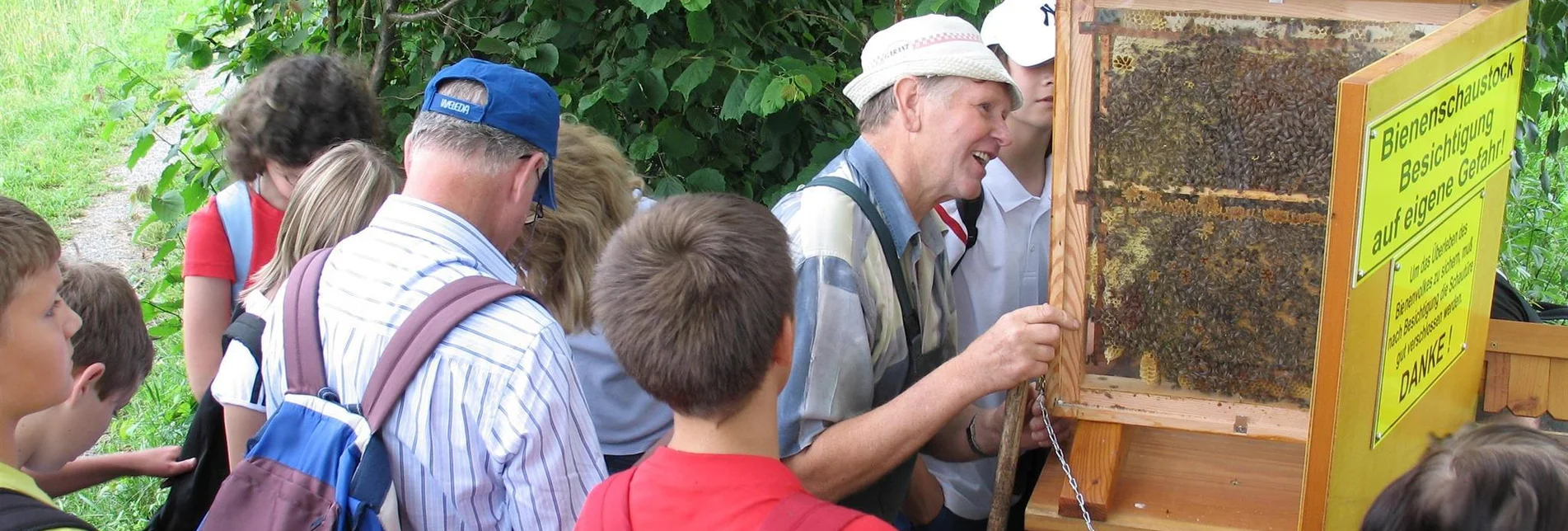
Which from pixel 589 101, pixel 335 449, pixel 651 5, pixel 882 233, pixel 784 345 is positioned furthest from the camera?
pixel 589 101

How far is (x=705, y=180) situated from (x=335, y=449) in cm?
225

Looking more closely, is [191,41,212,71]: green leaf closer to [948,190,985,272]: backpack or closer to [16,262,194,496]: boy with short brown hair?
[16,262,194,496]: boy with short brown hair

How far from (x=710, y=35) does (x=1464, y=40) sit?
233 cm

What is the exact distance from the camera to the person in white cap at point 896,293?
227 centimetres

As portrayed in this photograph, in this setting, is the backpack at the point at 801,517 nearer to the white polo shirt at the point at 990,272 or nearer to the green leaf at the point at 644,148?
the white polo shirt at the point at 990,272

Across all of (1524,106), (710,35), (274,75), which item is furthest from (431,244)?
(1524,106)

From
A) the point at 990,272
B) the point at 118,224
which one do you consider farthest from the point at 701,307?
the point at 118,224

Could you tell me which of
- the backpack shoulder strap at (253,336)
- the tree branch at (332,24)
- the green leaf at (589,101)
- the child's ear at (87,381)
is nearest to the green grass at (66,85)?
the tree branch at (332,24)

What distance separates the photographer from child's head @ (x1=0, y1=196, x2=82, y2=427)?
5.58ft

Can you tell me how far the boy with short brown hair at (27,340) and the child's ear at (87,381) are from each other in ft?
1.92

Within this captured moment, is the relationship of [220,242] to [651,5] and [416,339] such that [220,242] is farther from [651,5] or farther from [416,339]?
[416,339]

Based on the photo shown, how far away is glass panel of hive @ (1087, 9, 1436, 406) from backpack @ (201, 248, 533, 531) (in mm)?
1238

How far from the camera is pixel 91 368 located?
2.31 m

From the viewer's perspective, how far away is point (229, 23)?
15.4ft
